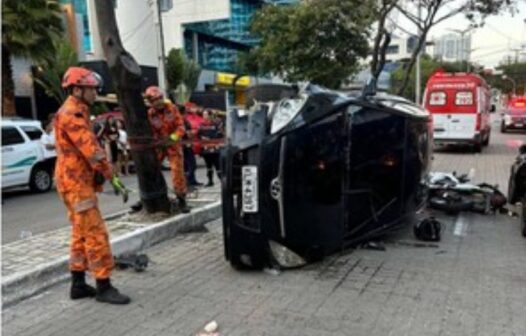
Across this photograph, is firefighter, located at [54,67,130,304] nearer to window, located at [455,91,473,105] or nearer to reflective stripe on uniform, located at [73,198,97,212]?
reflective stripe on uniform, located at [73,198,97,212]

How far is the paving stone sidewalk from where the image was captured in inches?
219

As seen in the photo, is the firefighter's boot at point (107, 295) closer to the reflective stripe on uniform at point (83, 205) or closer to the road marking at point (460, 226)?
the reflective stripe on uniform at point (83, 205)

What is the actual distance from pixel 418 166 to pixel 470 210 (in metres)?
2.18

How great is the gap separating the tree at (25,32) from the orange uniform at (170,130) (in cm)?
1161

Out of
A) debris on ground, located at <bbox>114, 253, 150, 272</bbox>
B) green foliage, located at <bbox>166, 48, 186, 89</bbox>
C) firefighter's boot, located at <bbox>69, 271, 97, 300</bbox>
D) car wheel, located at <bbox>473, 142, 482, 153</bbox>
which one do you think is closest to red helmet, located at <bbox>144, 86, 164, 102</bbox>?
debris on ground, located at <bbox>114, 253, 150, 272</bbox>

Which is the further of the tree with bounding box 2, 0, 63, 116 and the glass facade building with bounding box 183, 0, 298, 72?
the glass facade building with bounding box 183, 0, 298, 72

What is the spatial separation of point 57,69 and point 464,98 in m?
15.3

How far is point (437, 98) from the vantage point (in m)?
19.4

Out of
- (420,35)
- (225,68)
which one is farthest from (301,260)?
(225,68)

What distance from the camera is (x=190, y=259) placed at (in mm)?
6082

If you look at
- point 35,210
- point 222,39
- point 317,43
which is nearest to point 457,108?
point 317,43

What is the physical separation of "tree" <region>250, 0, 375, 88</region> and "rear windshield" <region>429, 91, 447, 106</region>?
10.8 ft

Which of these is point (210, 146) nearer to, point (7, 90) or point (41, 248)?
point (41, 248)

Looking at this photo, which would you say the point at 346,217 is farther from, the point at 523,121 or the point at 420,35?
the point at 523,121
